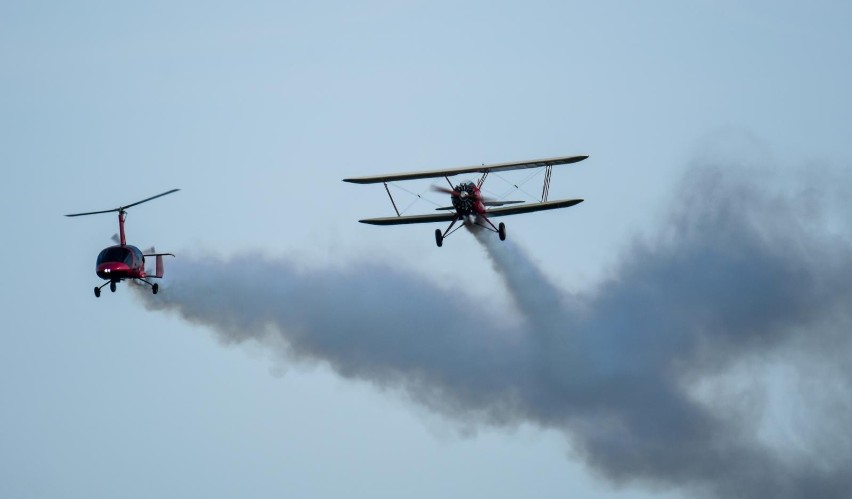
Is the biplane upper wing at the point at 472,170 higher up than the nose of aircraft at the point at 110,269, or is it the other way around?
the biplane upper wing at the point at 472,170

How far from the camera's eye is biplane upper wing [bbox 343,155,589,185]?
14575 cm

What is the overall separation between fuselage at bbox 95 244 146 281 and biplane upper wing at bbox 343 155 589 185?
45.1ft

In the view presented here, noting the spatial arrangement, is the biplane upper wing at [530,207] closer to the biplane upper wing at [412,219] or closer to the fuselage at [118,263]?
the biplane upper wing at [412,219]

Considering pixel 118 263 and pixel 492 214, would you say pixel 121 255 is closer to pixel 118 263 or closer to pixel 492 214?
pixel 118 263

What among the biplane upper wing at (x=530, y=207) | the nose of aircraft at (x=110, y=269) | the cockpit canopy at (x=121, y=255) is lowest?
the nose of aircraft at (x=110, y=269)

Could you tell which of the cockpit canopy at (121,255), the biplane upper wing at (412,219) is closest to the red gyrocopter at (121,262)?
the cockpit canopy at (121,255)

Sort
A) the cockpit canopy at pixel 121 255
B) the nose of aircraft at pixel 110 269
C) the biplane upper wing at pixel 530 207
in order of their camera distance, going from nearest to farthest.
Result: 1. the biplane upper wing at pixel 530 207
2. the nose of aircraft at pixel 110 269
3. the cockpit canopy at pixel 121 255

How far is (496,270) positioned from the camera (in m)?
153

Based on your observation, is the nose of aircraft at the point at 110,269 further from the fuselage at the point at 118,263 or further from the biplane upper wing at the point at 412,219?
the biplane upper wing at the point at 412,219

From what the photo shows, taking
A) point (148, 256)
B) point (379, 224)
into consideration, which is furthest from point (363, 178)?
point (148, 256)

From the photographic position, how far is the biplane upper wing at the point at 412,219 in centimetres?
14325

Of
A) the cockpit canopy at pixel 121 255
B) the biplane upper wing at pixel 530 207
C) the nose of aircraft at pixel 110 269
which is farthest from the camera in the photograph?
the cockpit canopy at pixel 121 255

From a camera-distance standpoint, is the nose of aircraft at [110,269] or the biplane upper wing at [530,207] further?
the nose of aircraft at [110,269]

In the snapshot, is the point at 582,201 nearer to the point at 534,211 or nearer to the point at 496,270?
the point at 534,211
